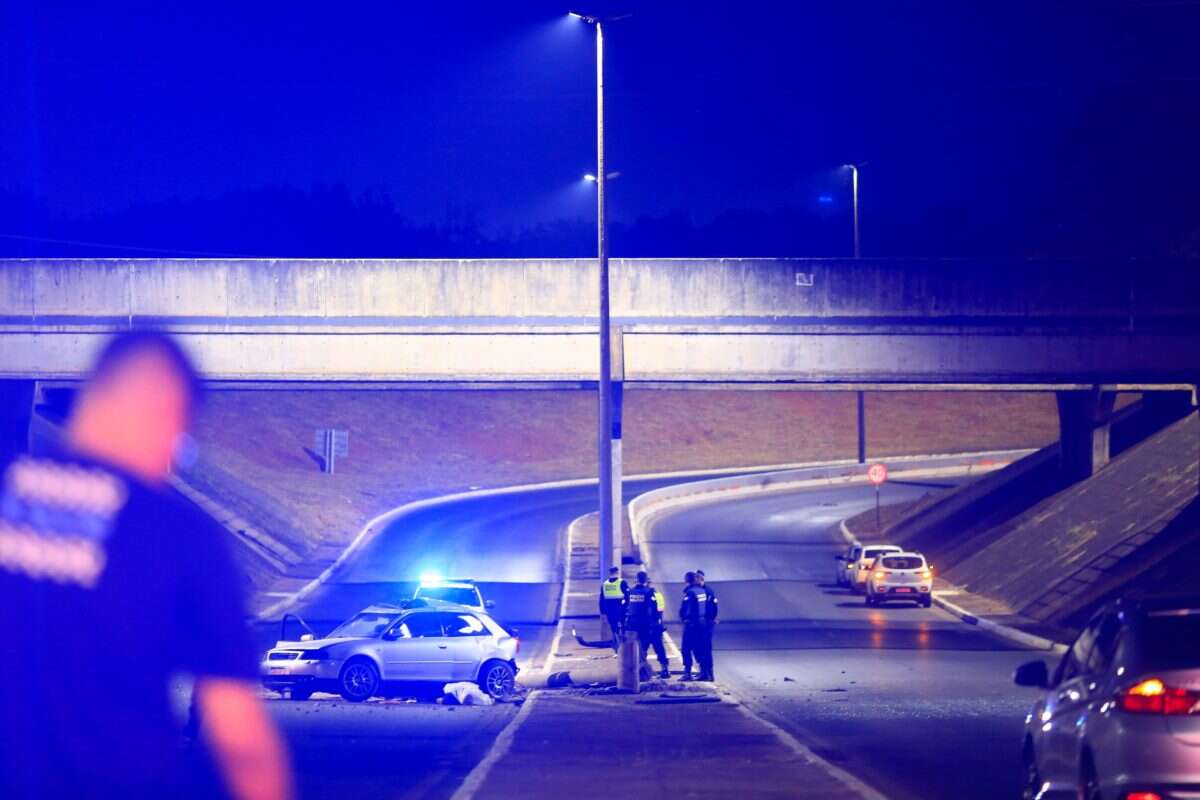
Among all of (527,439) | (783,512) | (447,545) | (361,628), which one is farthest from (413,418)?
(361,628)

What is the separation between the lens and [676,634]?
35281 millimetres

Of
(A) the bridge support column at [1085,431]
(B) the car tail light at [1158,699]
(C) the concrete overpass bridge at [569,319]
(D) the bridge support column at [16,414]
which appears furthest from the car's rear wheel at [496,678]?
(A) the bridge support column at [1085,431]

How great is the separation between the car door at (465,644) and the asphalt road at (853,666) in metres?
3.85

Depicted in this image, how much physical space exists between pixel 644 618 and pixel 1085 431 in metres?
27.4

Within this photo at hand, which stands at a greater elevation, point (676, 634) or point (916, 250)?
point (916, 250)

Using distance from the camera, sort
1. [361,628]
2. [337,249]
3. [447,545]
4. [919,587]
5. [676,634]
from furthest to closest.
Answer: [337,249] → [447,545] → [919,587] → [676,634] → [361,628]

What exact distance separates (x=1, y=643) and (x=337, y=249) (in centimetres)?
5160

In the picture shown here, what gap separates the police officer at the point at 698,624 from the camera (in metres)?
24.1

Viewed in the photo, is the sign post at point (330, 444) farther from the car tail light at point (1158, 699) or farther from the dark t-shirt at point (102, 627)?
the car tail light at point (1158, 699)

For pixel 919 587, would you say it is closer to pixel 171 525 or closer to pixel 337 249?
pixel 171 525

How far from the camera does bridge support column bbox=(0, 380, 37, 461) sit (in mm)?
39344

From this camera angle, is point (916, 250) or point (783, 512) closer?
Answer: point (783, 512)

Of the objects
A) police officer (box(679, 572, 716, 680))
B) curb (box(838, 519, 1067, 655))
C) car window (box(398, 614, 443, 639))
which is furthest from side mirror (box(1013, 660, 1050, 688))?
curb (box(838, 519, 1067, 655))

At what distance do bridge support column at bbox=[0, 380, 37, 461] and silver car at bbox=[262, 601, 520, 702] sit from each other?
61.4ft
